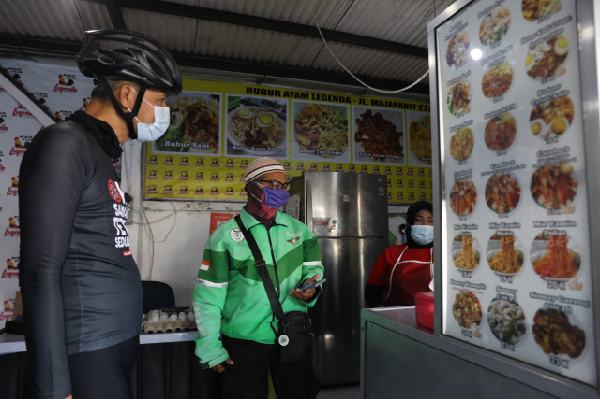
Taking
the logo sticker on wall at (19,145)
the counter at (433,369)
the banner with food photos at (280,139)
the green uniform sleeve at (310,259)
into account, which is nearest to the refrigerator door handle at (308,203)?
the banner with food photos at (280,139)

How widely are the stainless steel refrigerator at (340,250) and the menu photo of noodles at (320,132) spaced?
2.10 feet

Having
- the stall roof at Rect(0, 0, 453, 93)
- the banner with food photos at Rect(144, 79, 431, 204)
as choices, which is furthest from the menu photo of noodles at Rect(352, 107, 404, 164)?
the stall roof at Rect(0, 0, 453, 93)

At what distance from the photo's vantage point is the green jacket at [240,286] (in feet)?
6.31

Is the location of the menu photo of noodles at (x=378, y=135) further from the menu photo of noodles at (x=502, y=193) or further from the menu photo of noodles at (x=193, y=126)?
the menu photo of noodles at (x=502, y=193)

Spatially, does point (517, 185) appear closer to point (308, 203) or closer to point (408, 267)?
point (408, 267)

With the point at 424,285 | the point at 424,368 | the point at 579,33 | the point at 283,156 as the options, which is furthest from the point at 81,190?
the point at 283,156

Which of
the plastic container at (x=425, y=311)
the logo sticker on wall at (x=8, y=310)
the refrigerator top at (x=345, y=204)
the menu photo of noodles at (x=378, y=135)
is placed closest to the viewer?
the plastic container at (x=425, y=311)

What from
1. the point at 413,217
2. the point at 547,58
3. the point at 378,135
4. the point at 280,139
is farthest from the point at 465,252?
the point at 378,135

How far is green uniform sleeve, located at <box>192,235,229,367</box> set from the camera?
1.89 m

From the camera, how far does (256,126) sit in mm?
4324

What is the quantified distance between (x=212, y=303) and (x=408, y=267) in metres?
1.35

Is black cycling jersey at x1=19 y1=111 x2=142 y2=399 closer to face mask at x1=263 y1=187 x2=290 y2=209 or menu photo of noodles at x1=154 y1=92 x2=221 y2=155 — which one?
face mask at x1=263 y1=187 x2=290 y2=209

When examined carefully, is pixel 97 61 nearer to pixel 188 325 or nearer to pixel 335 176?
pixel 188 325

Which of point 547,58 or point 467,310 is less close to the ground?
point 547,58
